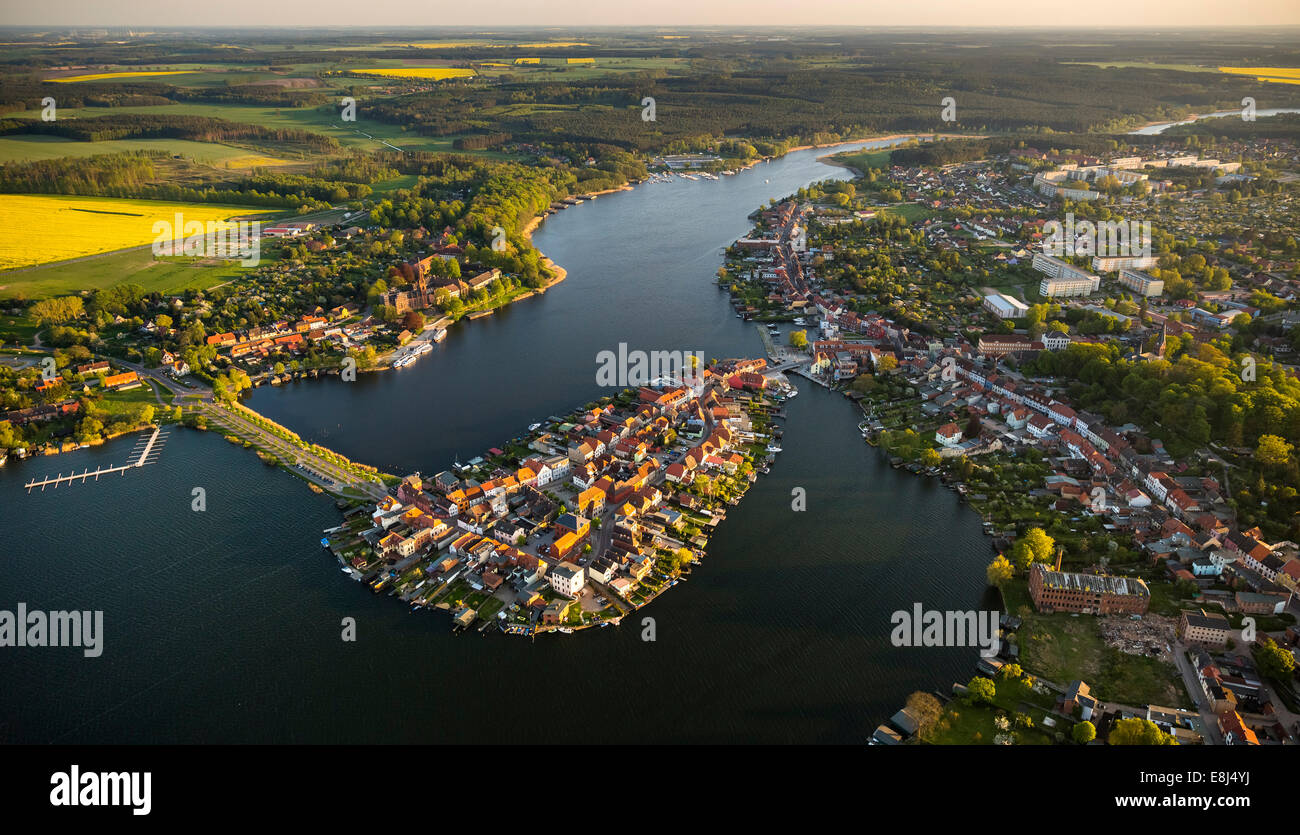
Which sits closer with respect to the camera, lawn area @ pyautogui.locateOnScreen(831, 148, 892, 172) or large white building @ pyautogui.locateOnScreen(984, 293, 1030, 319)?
large white building @ pyautogui.locateOnScreen(984, 293, 1030, 319)

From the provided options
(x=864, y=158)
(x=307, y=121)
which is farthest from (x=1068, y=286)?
(x=307, y=121)

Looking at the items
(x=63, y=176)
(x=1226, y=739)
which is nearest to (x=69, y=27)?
(x=63, y=176)

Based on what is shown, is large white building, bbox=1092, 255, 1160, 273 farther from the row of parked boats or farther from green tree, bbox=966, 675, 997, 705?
the row of parked boats

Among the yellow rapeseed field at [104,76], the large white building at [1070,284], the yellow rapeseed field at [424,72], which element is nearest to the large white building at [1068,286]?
the large white building at [1070,284]

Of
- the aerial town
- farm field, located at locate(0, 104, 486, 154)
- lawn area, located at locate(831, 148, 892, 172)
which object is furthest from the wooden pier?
lawn area, located at locate(831, 148, 892, 172)

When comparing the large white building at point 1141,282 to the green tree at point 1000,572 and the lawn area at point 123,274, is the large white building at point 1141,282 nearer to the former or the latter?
the green tree at point 1000,572
